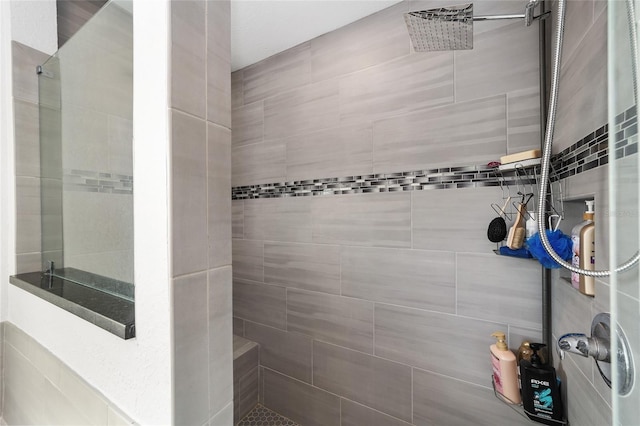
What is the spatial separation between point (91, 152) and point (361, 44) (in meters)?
1.38

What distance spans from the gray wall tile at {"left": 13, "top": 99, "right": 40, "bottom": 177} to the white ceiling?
3.51 ft

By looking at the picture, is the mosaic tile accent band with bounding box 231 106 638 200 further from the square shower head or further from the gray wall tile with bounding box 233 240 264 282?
the square shower head

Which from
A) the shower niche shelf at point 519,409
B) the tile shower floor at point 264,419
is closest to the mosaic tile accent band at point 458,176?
the shower niche shelf at point 519,409

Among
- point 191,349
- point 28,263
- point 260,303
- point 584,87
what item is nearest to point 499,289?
point 584,87

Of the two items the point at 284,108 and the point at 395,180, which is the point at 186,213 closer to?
the point at 395,180

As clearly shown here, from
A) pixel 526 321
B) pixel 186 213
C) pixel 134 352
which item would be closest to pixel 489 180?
pixel 526 321

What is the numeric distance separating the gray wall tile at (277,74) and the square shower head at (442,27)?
0.86 m

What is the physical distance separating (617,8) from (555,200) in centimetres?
78

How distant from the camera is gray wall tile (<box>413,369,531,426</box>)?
113 cm

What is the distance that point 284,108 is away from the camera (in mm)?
1753

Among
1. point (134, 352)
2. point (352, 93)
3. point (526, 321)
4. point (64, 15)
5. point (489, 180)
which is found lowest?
point (526, 321)

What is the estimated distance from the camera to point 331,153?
157 cm

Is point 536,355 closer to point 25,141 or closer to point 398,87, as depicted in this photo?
point 398,87

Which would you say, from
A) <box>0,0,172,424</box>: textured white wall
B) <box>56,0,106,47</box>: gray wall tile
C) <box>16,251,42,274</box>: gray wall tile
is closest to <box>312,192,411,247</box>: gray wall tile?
<box>0,0,172,424</box>: textured white wall
